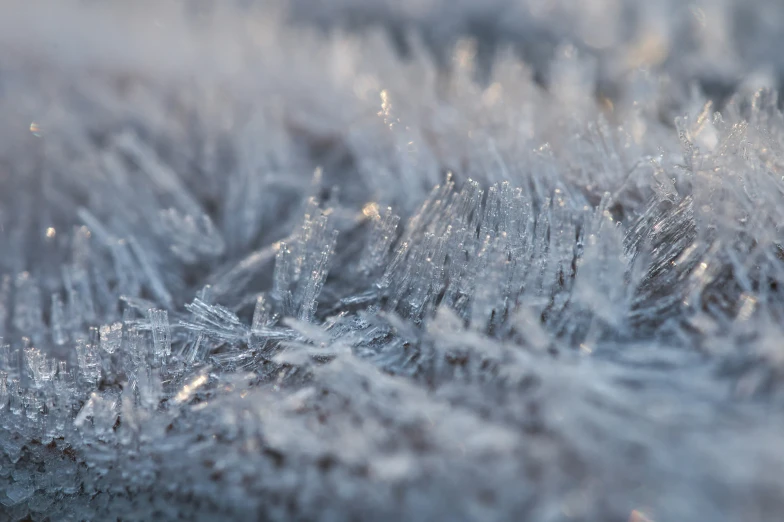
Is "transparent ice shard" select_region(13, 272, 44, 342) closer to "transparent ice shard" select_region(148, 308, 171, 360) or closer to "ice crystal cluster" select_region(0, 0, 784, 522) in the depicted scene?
"ice crystal cluster" select_region(0, 0, 784, 522)

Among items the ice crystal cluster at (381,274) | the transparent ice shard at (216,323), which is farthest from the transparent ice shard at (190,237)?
the transparent ice shard at (216,323)

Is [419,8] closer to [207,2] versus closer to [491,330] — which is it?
[207,2]

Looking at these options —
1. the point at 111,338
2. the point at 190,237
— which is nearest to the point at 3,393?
the point at 111,338

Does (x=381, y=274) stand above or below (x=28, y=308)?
above

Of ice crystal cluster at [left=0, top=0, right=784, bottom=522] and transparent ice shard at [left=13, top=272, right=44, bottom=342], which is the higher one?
ice crystal cluster at [left=0, top=0, right=784, bottom=522]

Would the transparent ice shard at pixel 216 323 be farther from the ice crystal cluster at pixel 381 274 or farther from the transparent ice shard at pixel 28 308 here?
the transparent ice shard at pixel 28 308

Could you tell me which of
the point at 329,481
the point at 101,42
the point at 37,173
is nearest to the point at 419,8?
the point at 101,42

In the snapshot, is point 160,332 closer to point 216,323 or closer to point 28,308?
point 216,323

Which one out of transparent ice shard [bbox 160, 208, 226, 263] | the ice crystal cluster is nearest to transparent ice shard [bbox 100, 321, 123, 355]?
the ice crystal cluster
